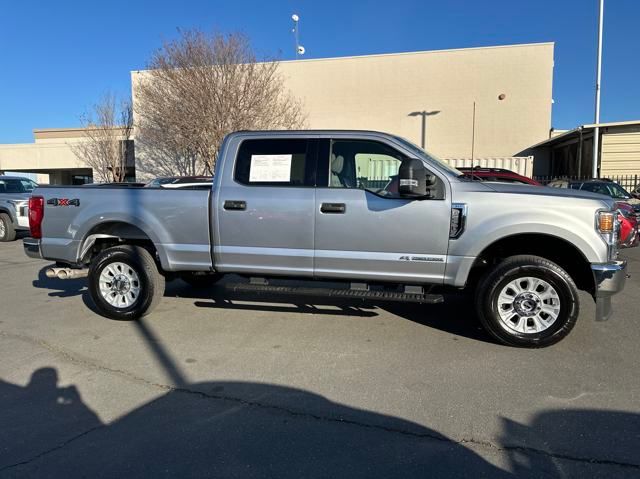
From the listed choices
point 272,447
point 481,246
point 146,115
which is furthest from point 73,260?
point 146,115

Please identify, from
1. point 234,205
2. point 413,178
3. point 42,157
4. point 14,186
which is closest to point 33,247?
point 234,205

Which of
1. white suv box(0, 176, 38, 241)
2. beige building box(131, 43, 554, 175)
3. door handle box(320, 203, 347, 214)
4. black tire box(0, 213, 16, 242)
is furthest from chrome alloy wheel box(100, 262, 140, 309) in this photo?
beige building box(131, 43, 554, 175)

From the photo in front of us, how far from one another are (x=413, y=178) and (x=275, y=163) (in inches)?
62.7

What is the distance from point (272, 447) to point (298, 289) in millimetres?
2102

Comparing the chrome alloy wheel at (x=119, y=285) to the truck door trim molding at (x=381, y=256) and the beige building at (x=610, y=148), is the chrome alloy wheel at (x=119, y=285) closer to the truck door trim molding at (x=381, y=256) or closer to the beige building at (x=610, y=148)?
the truck door trim molding at (x=381, y=256)

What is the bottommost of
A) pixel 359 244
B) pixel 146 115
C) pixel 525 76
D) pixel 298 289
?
pixel 298 289

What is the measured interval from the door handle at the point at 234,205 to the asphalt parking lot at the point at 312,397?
135 cm

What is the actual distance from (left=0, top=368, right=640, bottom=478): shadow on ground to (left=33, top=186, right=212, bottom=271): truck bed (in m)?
1.96

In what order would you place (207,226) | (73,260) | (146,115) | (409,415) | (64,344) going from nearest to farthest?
1. (409,415)
2. (64,344)
3. (207,226)
4. (73,260)
5. (146,115)

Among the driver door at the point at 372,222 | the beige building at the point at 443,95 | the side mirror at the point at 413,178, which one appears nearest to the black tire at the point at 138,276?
the driver door at the point at 372,222

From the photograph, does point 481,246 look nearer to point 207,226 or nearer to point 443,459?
point 443,459

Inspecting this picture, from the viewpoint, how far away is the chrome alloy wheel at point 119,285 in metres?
5.29

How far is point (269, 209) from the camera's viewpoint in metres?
4.73

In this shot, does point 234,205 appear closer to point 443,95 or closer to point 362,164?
point 362,164
